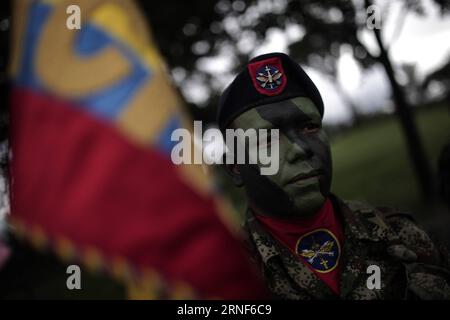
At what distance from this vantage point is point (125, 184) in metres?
0.72

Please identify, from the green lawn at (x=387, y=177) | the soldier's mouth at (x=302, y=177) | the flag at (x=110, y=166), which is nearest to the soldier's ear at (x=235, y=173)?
the soldier's mouth at (x=302, y=177)

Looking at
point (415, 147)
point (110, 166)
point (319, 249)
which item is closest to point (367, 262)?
point (319, 249)

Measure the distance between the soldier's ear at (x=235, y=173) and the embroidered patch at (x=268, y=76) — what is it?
39 cm

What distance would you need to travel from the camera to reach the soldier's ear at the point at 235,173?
5.86ft

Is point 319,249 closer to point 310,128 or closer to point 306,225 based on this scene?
point 306,225

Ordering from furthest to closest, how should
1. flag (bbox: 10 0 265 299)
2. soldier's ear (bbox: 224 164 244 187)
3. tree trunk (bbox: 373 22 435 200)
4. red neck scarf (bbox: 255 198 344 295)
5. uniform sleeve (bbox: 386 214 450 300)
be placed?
tree trunk (bbox: 373 22 435 200) < soldier's ear (bbox: 224 164 244 187) < red neck scarf (bbox: 255 198 344 295) < uniform sleeve (bbox: 386 214 450 300) < flag (bbox: 10 0 265 299)

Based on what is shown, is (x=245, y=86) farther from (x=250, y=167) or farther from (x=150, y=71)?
(x=150, y=71)

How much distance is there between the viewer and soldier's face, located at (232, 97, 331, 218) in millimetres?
1520

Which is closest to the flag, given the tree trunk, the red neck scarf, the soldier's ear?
the red neck scarf

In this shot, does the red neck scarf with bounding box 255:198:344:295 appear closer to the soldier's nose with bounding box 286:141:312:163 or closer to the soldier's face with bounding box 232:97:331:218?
the soldier's face with bounding box 232:97:331:218

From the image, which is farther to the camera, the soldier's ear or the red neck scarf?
the soldier's ear

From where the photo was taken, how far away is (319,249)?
1639 millimetres
